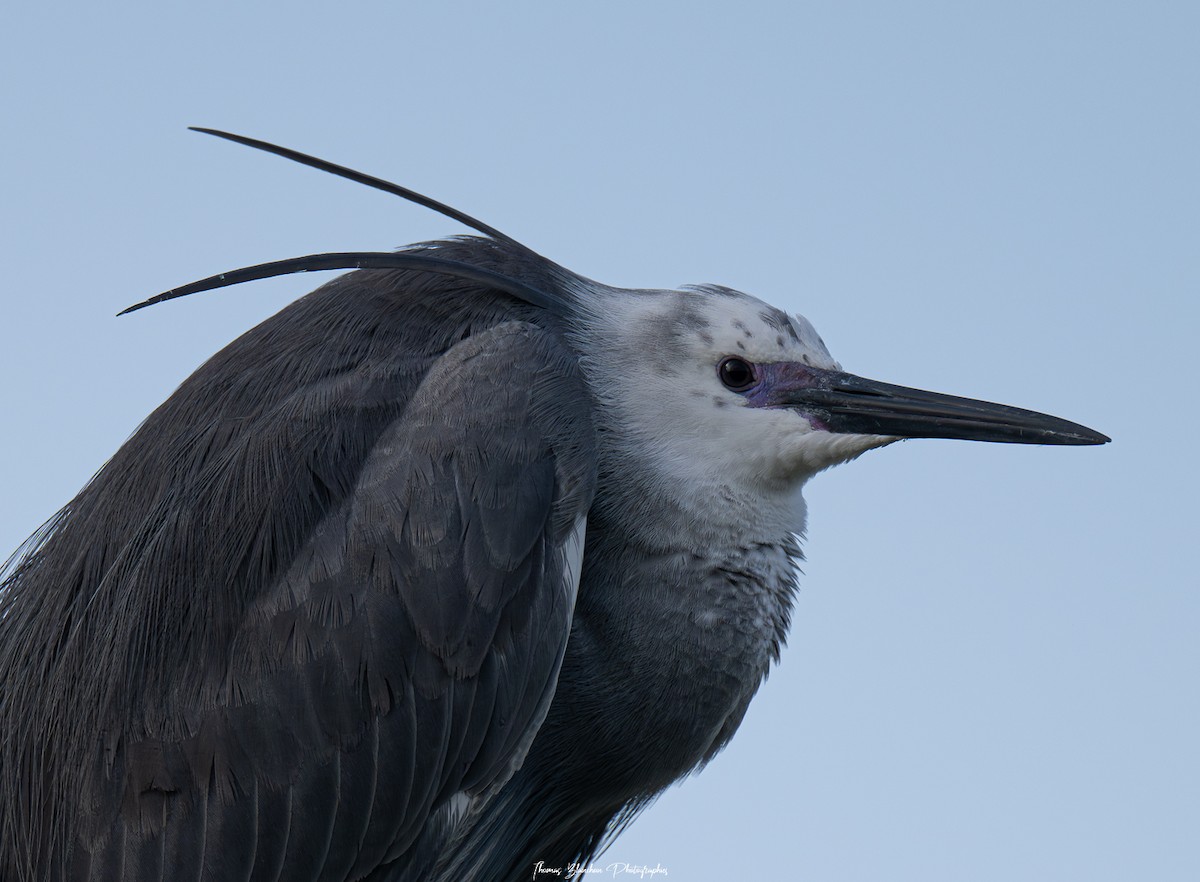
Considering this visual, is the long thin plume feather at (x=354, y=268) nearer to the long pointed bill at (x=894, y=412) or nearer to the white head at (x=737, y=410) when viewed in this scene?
the white head at (x=737, y=410)

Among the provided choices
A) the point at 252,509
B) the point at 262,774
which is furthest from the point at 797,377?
the point at 262,774

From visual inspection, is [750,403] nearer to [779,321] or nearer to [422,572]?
[779,321]

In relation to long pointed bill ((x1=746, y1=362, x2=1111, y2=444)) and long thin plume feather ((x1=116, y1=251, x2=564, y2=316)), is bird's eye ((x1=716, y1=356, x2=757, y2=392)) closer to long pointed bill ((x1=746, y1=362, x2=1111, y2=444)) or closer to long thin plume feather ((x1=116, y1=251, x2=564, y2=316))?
long pointed bill ((x1=746, y1=362, x2=1111, y2=444))

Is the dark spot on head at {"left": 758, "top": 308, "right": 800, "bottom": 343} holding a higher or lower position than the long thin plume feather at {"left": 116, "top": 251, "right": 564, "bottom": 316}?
higher

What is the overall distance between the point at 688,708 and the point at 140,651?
1.13m

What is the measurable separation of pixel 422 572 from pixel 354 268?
2.36 feet

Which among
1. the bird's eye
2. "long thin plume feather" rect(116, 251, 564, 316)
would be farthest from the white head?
"long thin plume feather" rect(116, 251, 564, 316)

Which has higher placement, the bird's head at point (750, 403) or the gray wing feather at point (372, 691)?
the bird's head at point (750, 403)

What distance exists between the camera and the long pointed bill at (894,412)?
304 cm

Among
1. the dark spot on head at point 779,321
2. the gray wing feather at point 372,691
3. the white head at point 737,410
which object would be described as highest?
the dark spot on head at point 779,321

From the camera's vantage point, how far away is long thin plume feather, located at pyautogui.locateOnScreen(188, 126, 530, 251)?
2902 mm

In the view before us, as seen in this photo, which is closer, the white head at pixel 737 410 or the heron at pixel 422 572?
the heron at pixel 422 572

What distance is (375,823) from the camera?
2.63 m

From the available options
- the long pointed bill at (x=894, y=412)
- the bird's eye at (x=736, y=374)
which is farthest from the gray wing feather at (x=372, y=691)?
the long pointed bill at (x=894, y=412)
